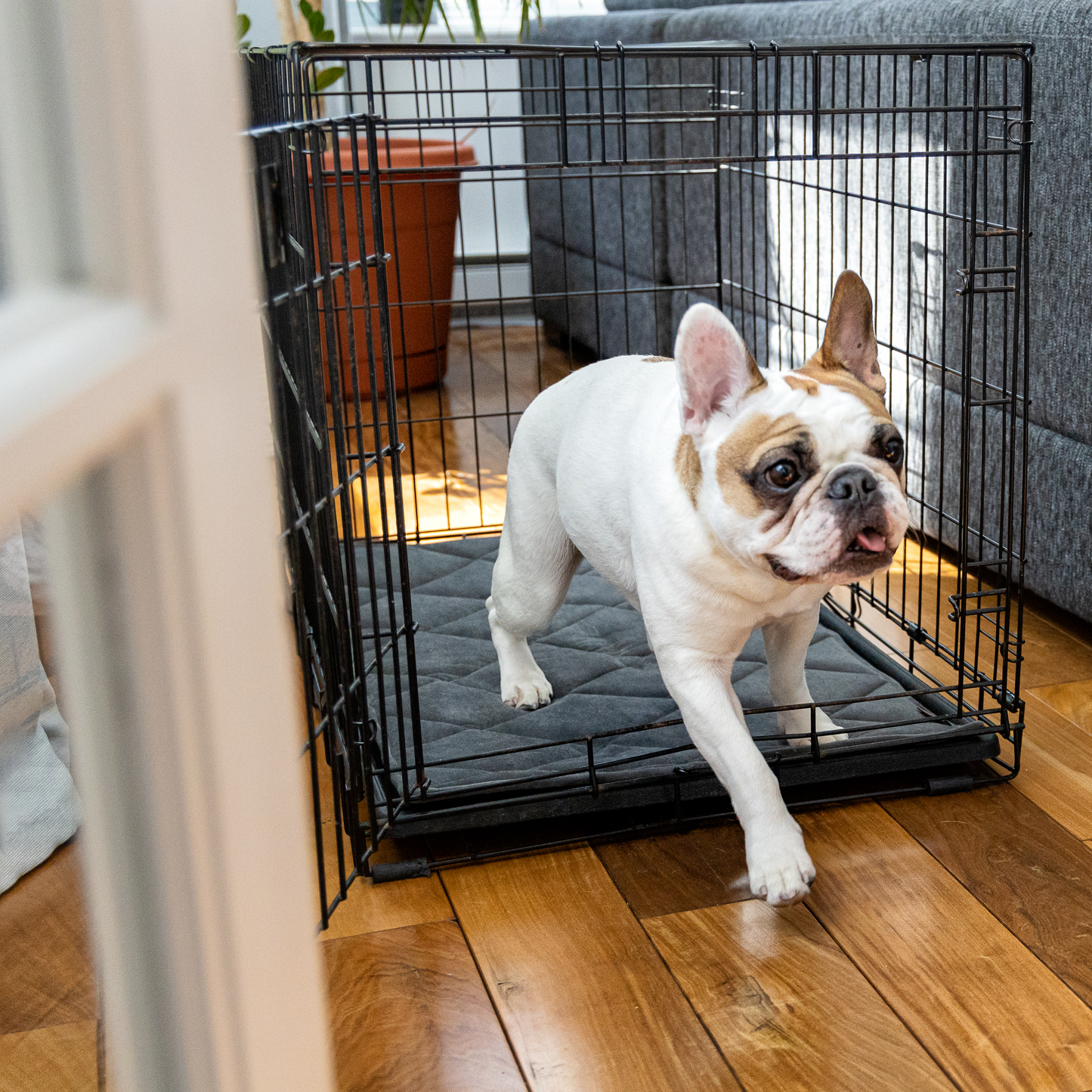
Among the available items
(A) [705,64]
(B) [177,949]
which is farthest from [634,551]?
(A) [705,64]

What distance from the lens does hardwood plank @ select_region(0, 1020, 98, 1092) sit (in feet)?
2.29

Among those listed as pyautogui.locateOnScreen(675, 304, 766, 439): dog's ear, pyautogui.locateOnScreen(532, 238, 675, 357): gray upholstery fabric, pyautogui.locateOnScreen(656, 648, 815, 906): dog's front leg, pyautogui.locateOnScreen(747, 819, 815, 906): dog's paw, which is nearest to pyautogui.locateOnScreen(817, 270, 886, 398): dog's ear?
pyautogui.locateOnScreen(675, 304, 766, 439): dog's ear

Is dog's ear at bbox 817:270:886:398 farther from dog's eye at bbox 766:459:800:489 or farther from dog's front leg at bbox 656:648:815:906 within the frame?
dog's front leg at bbox 656:648:815:906

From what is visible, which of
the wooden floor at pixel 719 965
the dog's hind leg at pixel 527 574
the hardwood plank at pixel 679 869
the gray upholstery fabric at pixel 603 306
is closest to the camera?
the wooden floor at pixel 719 965

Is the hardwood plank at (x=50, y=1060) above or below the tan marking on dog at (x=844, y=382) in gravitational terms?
below

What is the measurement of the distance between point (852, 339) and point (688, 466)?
22 centimetres

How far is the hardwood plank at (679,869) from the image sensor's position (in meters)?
1.24

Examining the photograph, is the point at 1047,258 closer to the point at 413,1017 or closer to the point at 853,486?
the point at 853,486

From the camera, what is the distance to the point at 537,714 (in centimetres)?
157

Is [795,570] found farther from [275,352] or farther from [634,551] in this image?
[275,352]

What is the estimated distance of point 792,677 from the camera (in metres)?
1.44

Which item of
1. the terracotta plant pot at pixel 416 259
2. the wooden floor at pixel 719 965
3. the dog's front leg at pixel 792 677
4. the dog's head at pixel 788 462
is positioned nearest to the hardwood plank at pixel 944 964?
the wooden floor at pixel 719 965

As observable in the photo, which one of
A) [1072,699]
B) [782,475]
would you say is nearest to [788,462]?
[782,475]

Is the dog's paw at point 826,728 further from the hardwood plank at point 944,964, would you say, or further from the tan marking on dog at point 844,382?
the tan marking on dog at point 844,382
